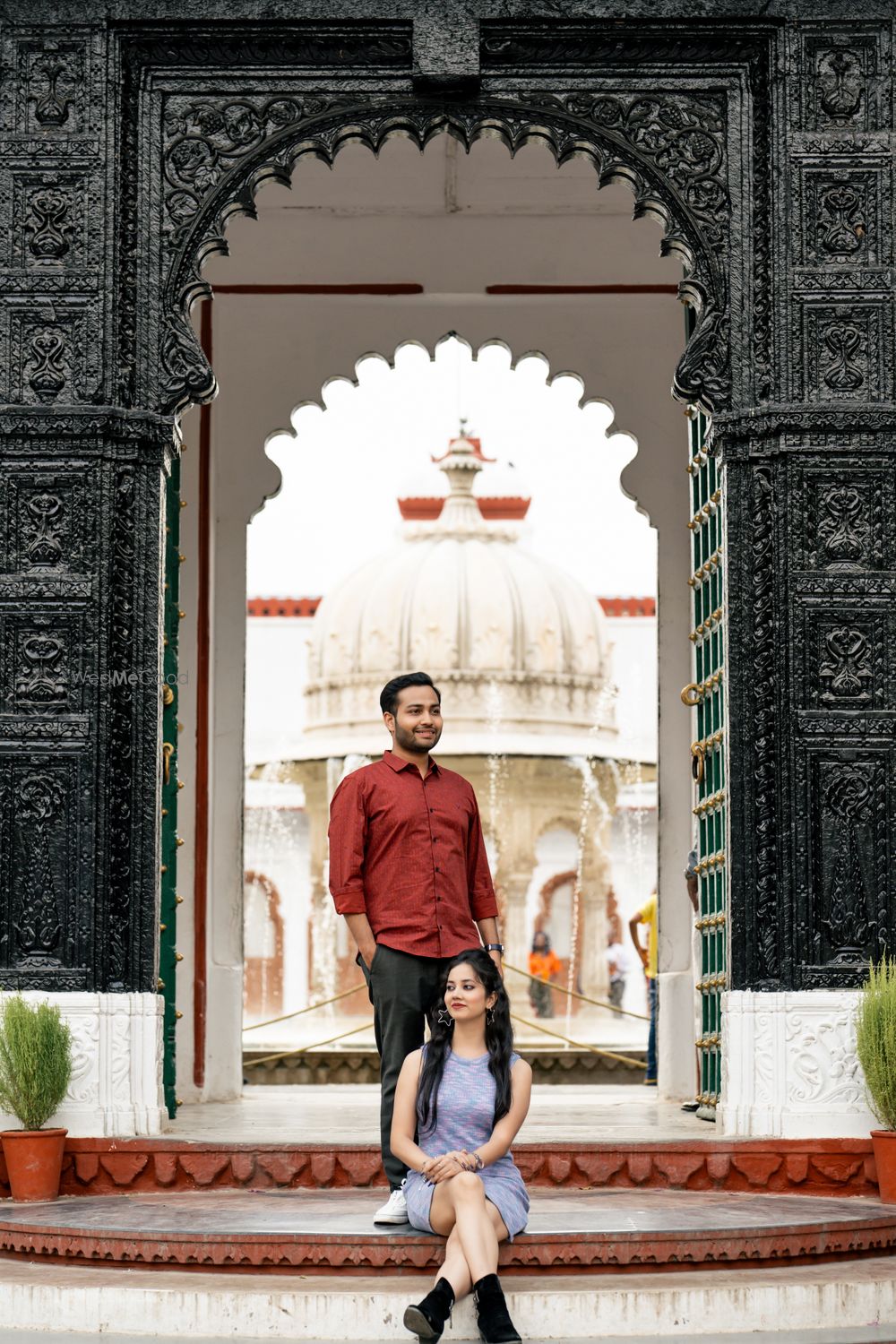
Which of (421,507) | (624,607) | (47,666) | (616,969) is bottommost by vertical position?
(616,969)

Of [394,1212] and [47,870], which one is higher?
[47,870]

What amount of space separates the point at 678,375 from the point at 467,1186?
2997mm

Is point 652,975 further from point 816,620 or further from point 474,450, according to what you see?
point 474,450

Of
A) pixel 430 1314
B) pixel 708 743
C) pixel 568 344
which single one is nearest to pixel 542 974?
pixel 568 344

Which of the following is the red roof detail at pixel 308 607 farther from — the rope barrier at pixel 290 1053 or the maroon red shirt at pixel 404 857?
the maroon red shirt at pixel 404 857

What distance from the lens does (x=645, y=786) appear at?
78.9ft

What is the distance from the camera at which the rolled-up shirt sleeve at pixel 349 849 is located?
5.38m

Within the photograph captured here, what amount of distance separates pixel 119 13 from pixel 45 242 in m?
0.81

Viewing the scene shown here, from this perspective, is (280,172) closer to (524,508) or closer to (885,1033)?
(885,1033)

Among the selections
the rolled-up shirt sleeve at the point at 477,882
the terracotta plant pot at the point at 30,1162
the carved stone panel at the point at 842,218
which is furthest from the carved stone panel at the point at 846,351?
the terracotta plant pot at the point at 30,1162

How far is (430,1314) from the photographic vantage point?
4.40 m

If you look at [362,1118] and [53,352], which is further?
[362,1118]

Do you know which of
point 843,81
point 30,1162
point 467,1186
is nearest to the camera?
point 467,1186

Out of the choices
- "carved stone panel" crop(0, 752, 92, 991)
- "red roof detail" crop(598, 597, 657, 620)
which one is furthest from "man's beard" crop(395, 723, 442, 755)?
"red roof detail" crop(598, 597, 657, 620)
